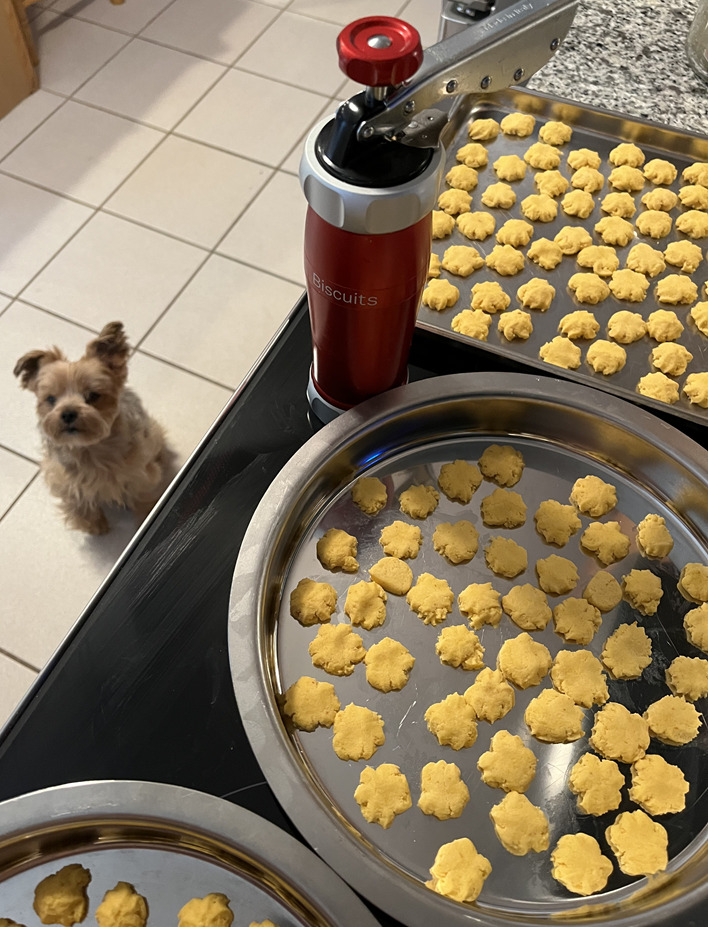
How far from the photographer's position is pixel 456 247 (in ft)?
3.43

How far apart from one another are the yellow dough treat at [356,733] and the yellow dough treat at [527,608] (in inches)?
7.4

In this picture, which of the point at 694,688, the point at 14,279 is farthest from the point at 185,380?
the point at 694,688

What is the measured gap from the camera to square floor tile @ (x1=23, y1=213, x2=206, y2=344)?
206cm

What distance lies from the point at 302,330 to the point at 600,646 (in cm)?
53

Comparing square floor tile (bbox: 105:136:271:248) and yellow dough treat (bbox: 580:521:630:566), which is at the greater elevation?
yellow dough treat (bbox: 580:521:630:566)

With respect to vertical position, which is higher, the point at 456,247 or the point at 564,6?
the point at 564,6

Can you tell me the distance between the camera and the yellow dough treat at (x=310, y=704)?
26.8 inches

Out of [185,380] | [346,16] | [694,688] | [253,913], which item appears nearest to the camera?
[253,913]

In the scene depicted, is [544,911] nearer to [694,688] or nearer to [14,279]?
[694,688]

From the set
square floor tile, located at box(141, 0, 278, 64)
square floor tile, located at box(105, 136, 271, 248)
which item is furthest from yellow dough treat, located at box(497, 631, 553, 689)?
square floor tile, located at box(141, 0, 278, 64)

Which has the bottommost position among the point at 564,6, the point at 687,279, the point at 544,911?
the point at 544,911

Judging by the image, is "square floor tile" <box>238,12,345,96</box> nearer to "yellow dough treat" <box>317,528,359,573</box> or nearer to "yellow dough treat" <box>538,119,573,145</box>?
"yellow dough treat" <box>538,119,573,145</box>

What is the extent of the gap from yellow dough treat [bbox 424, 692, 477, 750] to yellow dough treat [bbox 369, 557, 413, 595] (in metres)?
0.13

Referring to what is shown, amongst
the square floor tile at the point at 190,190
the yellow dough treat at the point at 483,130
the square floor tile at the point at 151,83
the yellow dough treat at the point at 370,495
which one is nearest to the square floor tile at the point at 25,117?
the square floor tile at the point at 151,83
